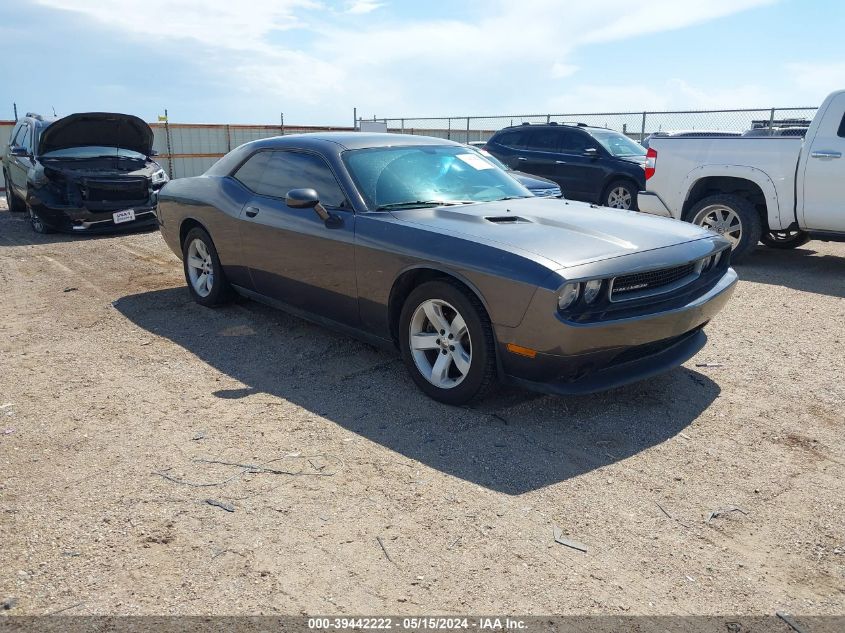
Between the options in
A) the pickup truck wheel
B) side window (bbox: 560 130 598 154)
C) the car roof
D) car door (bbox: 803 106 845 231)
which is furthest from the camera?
side window (bbox: 560 130 598 154)

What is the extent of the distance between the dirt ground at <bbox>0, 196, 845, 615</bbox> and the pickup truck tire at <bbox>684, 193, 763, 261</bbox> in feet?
9.65

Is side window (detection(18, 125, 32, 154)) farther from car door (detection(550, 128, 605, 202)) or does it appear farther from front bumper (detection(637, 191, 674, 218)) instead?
front bumper (detection(637, 191, 674, 218))

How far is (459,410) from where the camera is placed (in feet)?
13.6

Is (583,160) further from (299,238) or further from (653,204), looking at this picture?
(299,238)

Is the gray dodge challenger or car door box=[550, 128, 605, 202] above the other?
car door box=[550, 128, 605, 202]

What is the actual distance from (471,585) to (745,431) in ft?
6.92

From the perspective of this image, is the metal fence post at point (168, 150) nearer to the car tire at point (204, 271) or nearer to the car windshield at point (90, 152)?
the car windshield at point (90, 152)

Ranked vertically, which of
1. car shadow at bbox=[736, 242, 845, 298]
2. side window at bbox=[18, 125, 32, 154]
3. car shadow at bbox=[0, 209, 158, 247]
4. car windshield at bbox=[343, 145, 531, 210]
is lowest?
car shadow at bbox=[736, 242, 845, 298]

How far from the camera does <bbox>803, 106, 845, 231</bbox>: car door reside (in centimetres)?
766

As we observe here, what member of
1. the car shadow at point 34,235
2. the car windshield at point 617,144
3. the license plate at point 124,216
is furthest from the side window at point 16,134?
the car windshield at point 617,144

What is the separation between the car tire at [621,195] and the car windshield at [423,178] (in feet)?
Answer: 23.5

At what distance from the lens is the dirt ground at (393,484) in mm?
2596

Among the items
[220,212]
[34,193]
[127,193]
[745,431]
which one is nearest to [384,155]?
[220,212]

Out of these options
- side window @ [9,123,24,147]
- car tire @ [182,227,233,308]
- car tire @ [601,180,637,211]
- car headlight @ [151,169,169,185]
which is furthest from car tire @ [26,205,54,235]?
car tire @ [601,180,637,211]
